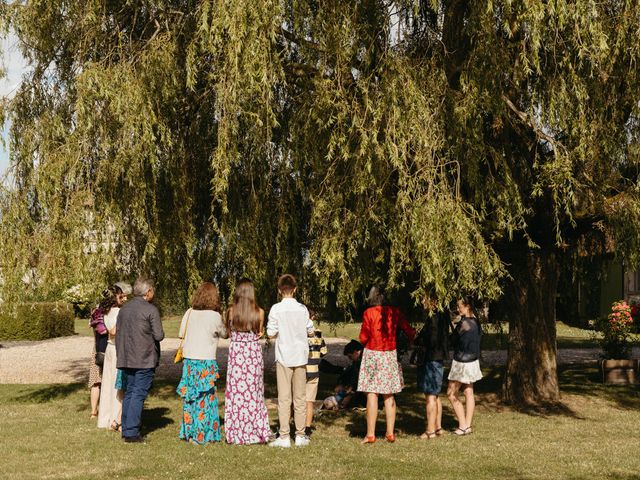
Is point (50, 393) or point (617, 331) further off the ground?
point (617, 331)

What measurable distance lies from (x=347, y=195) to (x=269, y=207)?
1.31 meters

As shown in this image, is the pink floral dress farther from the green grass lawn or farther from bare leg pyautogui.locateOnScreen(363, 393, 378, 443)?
bare leg pyautogui.locateOnScreen(363, 393, 378, 443)

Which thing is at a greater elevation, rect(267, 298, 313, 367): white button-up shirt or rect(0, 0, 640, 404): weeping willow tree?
rect(0, 0, 640, 404): weeping willow tree

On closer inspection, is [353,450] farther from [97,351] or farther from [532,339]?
[532,339]

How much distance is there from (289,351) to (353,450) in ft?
4.13

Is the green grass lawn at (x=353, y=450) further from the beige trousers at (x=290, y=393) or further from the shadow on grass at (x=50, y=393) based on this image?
the shadow on grass at (x=50, y=393)

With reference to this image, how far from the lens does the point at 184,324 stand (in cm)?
937

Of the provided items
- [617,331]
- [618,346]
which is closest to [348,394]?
[617,331]

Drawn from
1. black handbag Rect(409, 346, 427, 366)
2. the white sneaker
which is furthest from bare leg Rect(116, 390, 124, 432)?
black handbag Rect(409, 346, 427, 366)

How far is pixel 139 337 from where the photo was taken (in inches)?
370

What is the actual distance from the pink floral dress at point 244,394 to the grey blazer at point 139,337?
0.91 m

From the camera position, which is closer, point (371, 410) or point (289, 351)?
point (289, 351)

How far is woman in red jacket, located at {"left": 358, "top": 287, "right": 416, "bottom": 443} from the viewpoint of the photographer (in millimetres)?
9281

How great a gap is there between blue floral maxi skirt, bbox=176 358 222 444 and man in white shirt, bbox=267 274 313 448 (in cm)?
77
